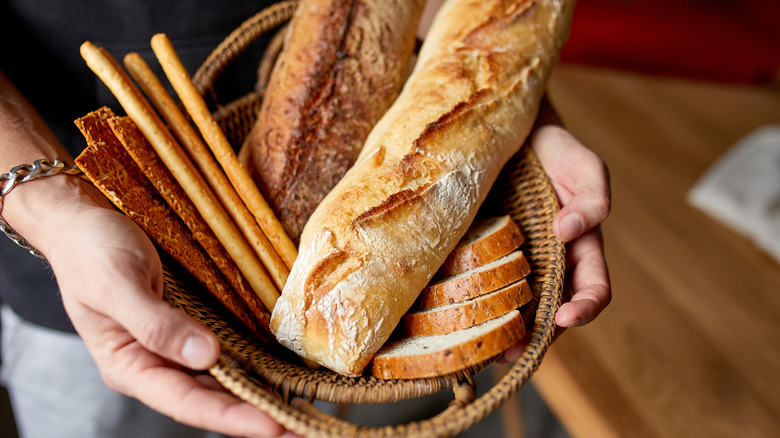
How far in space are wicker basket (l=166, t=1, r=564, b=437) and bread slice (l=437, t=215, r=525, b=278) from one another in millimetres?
74

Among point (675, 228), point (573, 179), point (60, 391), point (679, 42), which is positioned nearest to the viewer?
point (573, 179)

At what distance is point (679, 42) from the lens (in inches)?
141

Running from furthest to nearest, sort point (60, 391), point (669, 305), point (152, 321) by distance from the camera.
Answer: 1. point (669, 305)
2. point (60, 391)
3. point (152, 321)

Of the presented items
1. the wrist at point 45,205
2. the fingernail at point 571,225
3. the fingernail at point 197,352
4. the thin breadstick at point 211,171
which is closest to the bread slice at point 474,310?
the fingernail at point 571,225

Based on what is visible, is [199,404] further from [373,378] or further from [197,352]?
[373,378]

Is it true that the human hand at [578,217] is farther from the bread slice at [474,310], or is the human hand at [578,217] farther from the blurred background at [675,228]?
the blurred background at [675,228]

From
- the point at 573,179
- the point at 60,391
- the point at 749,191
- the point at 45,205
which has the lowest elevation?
the point at 749,191

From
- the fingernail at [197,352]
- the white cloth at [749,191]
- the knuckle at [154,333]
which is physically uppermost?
the knuckle at [154,333]

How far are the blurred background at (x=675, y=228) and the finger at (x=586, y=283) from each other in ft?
2.73

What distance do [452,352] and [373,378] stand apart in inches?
5.8

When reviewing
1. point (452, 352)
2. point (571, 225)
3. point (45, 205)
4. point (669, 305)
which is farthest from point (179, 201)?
point (669, 305)

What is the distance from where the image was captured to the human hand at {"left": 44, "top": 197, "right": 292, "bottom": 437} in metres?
0.68

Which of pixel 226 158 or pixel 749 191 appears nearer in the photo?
pixel 226 158

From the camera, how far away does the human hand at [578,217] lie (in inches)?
34.5
